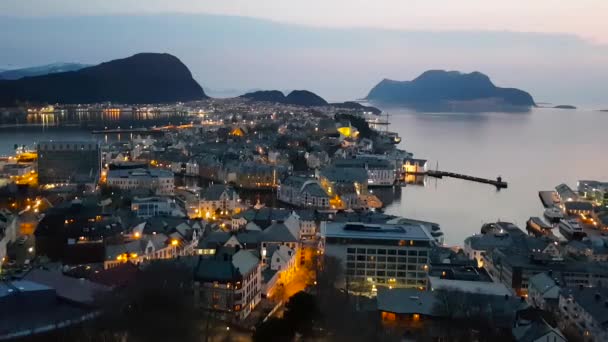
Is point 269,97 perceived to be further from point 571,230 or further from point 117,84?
point 571,230

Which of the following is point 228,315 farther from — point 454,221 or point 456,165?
point 456,165

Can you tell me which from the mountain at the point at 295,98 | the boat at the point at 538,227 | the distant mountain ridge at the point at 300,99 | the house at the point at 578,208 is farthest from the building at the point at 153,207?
the mountain at the point at 295,98

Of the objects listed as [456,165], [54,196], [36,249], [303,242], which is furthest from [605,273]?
[456,165]

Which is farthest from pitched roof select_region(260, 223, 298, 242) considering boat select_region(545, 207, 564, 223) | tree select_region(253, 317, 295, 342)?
boat select_region(545, 207, 564, 223)

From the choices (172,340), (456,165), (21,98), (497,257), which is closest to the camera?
(172,340)

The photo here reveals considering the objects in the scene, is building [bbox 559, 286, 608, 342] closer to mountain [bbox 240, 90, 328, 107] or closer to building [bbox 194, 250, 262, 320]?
building [bbox 194, 250, 262, 320]
